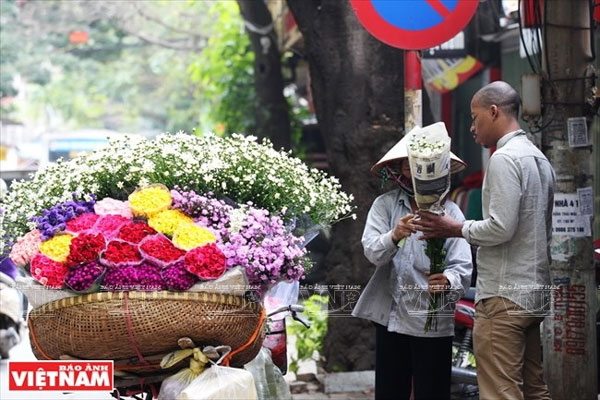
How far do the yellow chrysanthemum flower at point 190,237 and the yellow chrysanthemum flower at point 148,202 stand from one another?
13 cm

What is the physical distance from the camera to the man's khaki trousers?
202 inches

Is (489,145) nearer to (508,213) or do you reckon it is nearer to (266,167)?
(508,213)

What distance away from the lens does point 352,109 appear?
840 centimetres

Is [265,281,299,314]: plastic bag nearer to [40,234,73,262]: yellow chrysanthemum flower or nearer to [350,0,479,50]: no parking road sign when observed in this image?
[40,234,73,262]: yellow chrysanthemum flower

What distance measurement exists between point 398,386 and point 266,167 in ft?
5.90

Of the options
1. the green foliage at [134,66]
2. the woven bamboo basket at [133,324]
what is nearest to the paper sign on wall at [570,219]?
the green foliage at [134,66]

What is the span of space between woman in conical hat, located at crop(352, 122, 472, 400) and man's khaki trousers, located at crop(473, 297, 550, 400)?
37cm

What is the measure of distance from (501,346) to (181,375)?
173cm

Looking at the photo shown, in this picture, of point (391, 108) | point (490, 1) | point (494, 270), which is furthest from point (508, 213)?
point (490, 1)

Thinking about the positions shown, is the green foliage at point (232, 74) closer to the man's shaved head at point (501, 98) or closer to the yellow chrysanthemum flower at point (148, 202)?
the man's shaved head at point (501, 98)

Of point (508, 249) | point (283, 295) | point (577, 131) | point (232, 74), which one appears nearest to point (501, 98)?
point (508, 249)

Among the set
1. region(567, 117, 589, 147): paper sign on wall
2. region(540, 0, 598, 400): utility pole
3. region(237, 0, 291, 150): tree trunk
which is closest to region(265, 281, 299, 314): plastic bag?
region(540, 0, 598, 400): utility pole

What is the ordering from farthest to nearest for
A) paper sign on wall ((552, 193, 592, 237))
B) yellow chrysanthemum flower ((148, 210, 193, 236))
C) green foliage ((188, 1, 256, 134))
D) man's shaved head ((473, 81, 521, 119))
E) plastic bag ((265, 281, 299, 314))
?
green foliage ((188, 1, 256, 134)) < paper sign on wall ((552, 193, 592, 237)) < plastic bag ((265, 281, 299, 314)) < man's shaved head ((473, 81, 521, 119)) < yellow chrysanthemum flower ((148, 210, 193, 236))

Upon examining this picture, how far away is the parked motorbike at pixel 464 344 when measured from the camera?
7410mm
